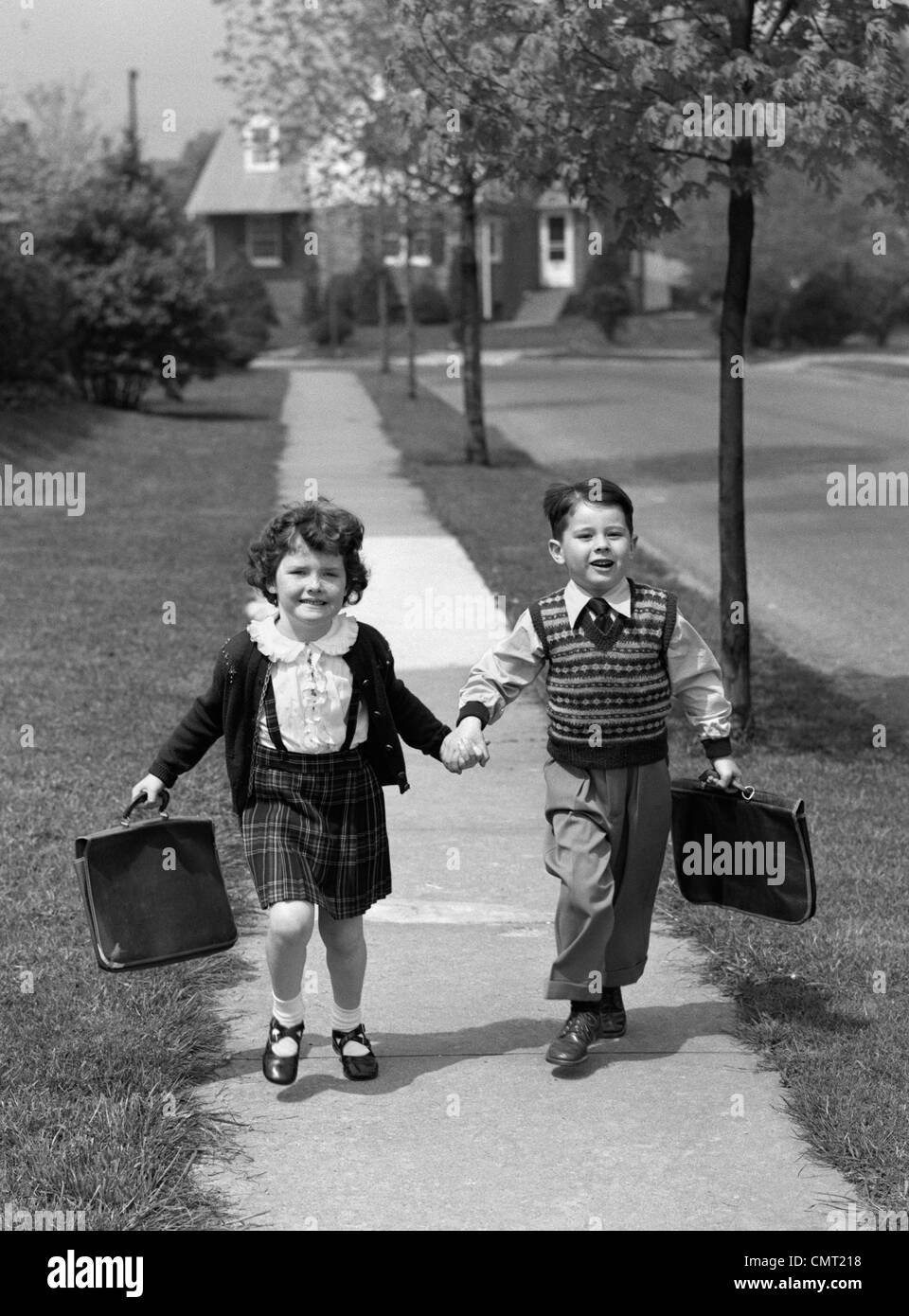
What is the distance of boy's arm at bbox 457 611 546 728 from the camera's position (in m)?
4.32

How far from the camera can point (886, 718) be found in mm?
7984

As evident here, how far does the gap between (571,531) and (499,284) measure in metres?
64.5

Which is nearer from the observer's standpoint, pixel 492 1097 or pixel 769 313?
pixel 492 1097

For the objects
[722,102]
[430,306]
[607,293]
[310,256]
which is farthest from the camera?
[310,256]

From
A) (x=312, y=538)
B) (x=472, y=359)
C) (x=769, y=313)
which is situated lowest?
(x=312, y=538)

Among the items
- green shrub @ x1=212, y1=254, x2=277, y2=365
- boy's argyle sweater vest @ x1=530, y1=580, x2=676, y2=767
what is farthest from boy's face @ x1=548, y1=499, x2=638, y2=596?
green shrub @ x1=212, y1=254, x2=277, y2=365

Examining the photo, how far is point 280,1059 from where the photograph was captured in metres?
4.17

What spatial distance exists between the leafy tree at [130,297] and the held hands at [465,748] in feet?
72.8

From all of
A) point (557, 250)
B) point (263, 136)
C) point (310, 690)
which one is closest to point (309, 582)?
point (310, 690)

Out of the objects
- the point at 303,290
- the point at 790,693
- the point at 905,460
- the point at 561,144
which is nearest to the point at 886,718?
the point at 790,693

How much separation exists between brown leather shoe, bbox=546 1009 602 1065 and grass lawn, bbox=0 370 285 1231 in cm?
80

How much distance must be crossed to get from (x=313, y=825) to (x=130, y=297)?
23599mm

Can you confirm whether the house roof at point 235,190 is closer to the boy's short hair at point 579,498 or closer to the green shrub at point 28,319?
the green shrub at point 28,319

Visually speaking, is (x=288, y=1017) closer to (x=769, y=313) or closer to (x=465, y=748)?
(x=465, y=748)
